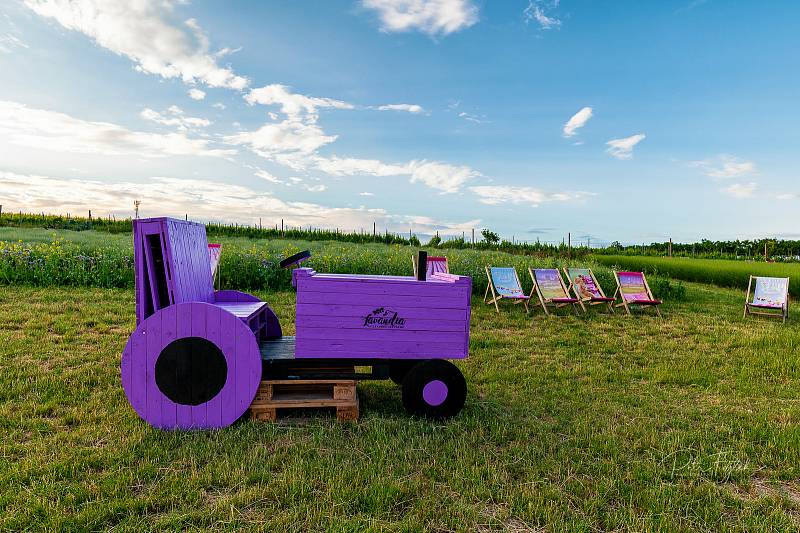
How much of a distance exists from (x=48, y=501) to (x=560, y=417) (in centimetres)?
388

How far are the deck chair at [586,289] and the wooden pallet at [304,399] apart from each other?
8065mm

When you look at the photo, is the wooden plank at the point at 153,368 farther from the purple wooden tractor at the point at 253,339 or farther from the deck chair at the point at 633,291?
the deck chair at the point at 633,291

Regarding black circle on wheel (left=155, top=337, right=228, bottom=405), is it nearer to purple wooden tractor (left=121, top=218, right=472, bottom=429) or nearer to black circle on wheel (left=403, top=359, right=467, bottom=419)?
purple wooden tractor (left=121, top=218, right=472, bottom=429)

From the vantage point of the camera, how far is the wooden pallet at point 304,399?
4.21 metres

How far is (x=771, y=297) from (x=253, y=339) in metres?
12.3

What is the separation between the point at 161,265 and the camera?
4410 mm

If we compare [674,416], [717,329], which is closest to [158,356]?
[674,416]

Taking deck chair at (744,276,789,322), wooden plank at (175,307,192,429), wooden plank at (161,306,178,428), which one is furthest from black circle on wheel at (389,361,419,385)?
deck chair at (744,276,789,322)

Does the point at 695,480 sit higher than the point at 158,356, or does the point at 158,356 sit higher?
the point at 158,356

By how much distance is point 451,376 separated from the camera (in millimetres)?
4367

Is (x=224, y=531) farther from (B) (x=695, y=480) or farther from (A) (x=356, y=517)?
(B) (x=695, y=480)

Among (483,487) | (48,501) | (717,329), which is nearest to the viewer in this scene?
(48,501)

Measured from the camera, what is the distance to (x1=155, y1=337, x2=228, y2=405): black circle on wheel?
158 inches

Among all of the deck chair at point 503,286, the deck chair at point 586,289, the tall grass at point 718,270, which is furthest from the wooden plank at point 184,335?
the tall grass at point 718,270
